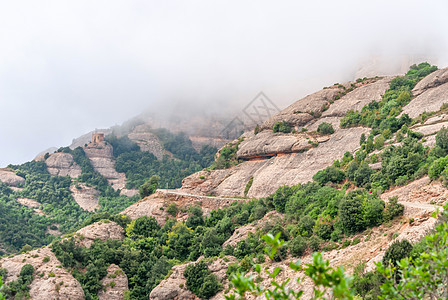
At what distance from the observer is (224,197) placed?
4975cm

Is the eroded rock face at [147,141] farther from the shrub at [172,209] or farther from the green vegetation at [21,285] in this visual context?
the green vegetation at [21,285]

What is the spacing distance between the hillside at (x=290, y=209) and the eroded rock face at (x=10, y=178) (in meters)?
28.8

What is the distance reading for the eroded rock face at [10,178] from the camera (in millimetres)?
86000

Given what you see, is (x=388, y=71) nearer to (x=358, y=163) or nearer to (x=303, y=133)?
(x=303, y=133)

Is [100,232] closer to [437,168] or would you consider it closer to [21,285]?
[21,285]

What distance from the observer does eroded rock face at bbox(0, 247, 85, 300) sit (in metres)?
30.1

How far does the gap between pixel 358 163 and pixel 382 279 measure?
856 inches

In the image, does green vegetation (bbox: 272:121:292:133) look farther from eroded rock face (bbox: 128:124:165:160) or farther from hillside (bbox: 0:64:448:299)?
eroded rock face (bbox: 128:124:165:160)

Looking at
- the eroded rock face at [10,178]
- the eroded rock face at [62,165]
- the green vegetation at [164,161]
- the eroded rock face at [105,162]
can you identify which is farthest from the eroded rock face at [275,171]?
the eroded rock face at [62,165]

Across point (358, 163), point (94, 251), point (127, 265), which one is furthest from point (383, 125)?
point (94, 251)

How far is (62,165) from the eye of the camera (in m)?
98.9

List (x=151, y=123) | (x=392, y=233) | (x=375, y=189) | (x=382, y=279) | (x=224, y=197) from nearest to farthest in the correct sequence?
(x=382, y=279), (x=392, y=233), (x=375, y=189), (x=224, y=197), (x=151, y=123)

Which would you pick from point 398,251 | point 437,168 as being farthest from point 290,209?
point 398,251

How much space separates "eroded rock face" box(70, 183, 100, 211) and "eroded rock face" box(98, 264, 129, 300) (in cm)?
5179
